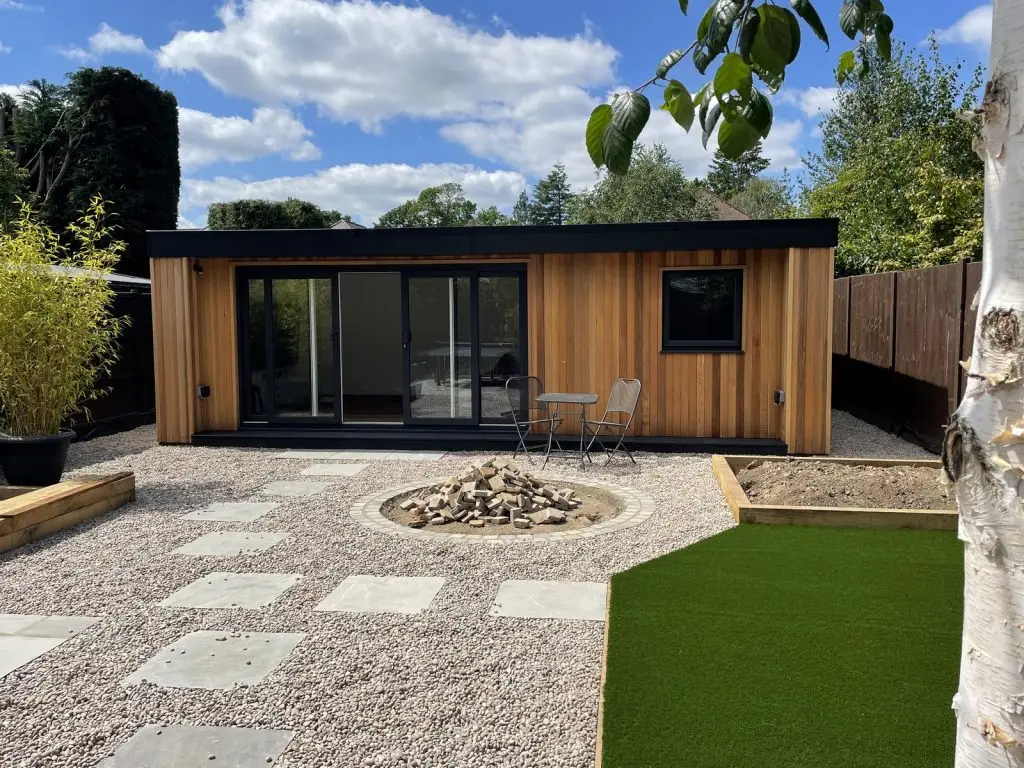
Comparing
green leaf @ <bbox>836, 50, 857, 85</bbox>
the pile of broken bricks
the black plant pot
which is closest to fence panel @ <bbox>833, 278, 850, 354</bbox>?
the pile of broken bricks

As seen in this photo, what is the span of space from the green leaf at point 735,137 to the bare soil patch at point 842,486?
451 cm

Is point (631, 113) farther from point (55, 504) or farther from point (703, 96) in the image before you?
point (55, 504)

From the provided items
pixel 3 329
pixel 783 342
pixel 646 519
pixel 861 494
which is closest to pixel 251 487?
pixel 3 329

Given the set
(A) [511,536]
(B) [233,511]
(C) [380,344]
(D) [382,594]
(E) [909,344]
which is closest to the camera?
(D) [382,594]

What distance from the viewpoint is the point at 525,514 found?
5.50m

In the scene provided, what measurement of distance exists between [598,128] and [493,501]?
4.55 meters

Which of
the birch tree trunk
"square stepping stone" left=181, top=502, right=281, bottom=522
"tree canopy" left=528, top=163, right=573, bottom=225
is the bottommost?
"square stepping stone" left=181, top=502, right=281, bottom=522

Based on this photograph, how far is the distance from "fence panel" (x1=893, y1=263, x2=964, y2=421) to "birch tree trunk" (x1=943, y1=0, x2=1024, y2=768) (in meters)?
6.66

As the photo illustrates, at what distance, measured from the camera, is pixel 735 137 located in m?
1.26

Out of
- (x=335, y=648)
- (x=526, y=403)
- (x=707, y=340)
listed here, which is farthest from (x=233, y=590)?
(x=707, y=340)

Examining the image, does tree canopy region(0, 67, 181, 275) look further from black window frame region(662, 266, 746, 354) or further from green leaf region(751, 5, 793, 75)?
green leaf region(751, 5, 793, 75)

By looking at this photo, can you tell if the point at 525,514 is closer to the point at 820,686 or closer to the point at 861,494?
the point at 861,494

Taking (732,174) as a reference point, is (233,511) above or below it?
below

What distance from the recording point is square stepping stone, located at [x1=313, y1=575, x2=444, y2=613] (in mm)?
3842
